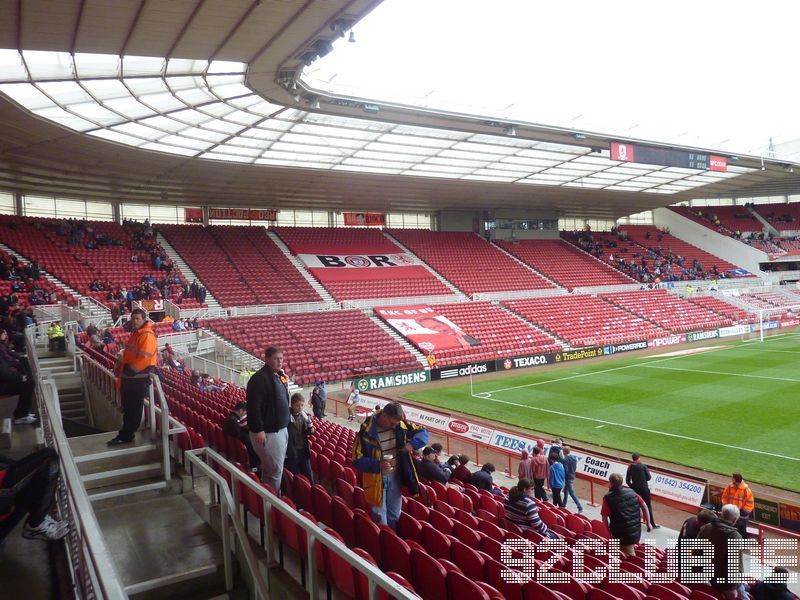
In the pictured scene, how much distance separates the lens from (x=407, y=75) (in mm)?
20656

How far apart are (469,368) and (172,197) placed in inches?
805

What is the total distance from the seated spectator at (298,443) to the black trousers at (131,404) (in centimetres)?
176

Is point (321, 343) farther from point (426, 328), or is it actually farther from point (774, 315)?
point (774, 315)

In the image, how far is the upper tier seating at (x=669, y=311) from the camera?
40219 mm

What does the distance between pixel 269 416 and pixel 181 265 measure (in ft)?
98.4

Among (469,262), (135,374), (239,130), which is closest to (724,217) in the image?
(469,262)

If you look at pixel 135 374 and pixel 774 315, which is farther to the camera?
pixel 774 315

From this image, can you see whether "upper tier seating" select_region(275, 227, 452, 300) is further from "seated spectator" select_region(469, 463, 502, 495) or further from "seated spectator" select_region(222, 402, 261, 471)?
"seated spectator" select_region(222, 402, 261, 471)

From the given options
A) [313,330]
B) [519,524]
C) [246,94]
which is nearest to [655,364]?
[313,330]

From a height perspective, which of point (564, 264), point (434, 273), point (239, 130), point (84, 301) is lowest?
point (84, 301)

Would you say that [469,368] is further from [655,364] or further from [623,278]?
[623,278]

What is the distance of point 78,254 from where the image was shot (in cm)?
2944

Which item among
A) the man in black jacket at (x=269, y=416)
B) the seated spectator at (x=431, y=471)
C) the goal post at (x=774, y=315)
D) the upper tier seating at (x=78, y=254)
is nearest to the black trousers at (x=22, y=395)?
the man in black jacket at (x=269, y=416)

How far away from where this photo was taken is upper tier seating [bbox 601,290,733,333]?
132 ft
